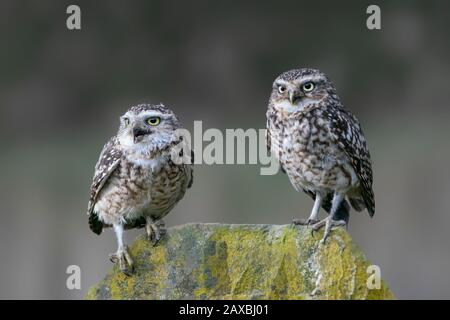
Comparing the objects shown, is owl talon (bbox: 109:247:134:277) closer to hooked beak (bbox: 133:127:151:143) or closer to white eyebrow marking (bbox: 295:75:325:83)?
hooked beak (bbox: 133:127:151:143)

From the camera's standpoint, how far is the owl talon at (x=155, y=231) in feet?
15.5

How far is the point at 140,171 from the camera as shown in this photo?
5.01 meters

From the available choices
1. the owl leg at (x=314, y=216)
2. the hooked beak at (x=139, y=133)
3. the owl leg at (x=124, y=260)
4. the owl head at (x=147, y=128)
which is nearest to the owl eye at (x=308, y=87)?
the owl leg at (x=314, y=216)

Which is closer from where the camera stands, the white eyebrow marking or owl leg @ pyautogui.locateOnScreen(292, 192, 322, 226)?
Result: owl leg @ pyautogui.locateOnScreen(292, 192, 322, 226)

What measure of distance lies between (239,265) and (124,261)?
0.48m

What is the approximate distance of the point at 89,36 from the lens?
28.4ft

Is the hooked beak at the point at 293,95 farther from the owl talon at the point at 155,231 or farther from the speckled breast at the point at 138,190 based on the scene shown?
the owl talon at the point at 155,231

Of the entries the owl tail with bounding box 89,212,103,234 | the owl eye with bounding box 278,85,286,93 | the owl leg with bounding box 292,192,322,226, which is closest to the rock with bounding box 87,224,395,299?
the owl leg with bounding box 292,192,322,226

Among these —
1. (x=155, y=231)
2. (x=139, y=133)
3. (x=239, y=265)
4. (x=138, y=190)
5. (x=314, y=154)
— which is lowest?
(x=239, y=265)

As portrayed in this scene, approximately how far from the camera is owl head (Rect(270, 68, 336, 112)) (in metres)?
5.00

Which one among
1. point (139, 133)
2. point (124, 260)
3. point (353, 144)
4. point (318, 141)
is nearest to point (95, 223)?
point (139, 133)

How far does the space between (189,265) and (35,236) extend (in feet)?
12.1

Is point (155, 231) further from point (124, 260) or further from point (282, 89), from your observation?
point (282, 89)

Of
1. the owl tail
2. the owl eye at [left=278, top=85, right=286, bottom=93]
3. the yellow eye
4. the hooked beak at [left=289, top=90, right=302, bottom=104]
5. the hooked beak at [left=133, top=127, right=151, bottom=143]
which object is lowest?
the owl tail
